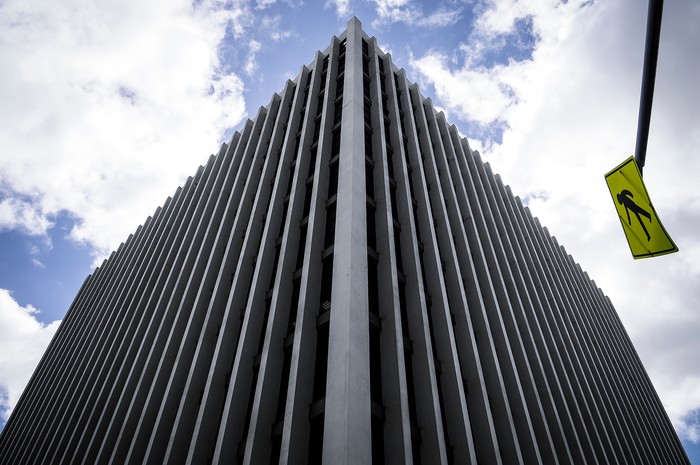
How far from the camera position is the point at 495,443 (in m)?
14.6

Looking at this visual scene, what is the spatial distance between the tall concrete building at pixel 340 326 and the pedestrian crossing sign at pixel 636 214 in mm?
7872

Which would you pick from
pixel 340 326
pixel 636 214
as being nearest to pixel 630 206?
pixel 636 214

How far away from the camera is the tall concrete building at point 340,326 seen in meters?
13.5

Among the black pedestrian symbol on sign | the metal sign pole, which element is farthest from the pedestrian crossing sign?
the metal sign pole

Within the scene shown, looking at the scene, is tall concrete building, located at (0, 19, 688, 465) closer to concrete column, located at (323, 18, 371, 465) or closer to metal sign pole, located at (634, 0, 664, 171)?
concrete column, located at (323, 18, 371, 465)

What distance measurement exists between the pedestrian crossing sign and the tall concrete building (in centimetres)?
787

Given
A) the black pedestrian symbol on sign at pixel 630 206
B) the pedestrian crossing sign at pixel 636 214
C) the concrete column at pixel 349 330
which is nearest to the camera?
the pedestrian crossing sign at pixel 636 214

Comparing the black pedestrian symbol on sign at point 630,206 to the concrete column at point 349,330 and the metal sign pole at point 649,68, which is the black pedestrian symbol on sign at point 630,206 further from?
the concrete column at point 349,330

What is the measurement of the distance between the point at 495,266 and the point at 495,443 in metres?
13.7

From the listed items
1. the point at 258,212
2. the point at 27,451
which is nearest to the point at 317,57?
the point at 258,212

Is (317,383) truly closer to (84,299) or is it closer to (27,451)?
(27,451)

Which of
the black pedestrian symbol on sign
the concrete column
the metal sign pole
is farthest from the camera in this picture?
the concrete column

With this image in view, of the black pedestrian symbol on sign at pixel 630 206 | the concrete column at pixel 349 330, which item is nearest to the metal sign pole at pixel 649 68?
the black pedestrian symbol on sign at pixel 630 206

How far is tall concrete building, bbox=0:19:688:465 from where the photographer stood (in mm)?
13484
